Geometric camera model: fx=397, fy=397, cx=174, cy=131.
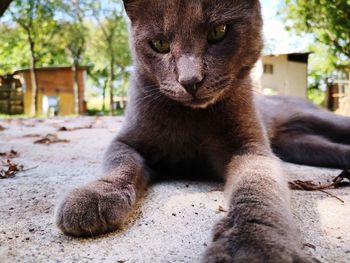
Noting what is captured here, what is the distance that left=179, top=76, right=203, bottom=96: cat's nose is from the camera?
4.59 feet

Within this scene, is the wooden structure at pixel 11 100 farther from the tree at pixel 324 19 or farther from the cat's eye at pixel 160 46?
the cat's eye at pixel 160 46

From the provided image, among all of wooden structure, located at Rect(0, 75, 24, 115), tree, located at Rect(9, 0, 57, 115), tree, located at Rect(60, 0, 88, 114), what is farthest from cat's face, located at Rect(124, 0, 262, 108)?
wooden structure, located at Rect(0, 75, 24, 115)

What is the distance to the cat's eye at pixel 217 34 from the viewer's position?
1.54 meters

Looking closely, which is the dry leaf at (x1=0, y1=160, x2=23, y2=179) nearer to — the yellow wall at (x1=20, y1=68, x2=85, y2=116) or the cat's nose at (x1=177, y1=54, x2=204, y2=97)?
the cat's nose at (x1=177, y1=54, x2=204, y2=97)

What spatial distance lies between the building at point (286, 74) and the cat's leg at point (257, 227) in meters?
15.2

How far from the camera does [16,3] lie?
43.7 feet

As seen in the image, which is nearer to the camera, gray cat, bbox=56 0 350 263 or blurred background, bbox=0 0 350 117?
gray cat, bbox=56 0 350 263

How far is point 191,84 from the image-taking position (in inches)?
55.7

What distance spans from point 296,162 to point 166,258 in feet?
5.25

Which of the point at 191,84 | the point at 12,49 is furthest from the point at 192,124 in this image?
the point at 12,49

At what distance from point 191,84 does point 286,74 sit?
50.8 feet

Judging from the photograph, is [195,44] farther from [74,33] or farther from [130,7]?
[74,33]

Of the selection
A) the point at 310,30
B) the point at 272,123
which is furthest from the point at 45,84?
the point at 272,123

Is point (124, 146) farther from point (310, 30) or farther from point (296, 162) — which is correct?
point (310, 30)
